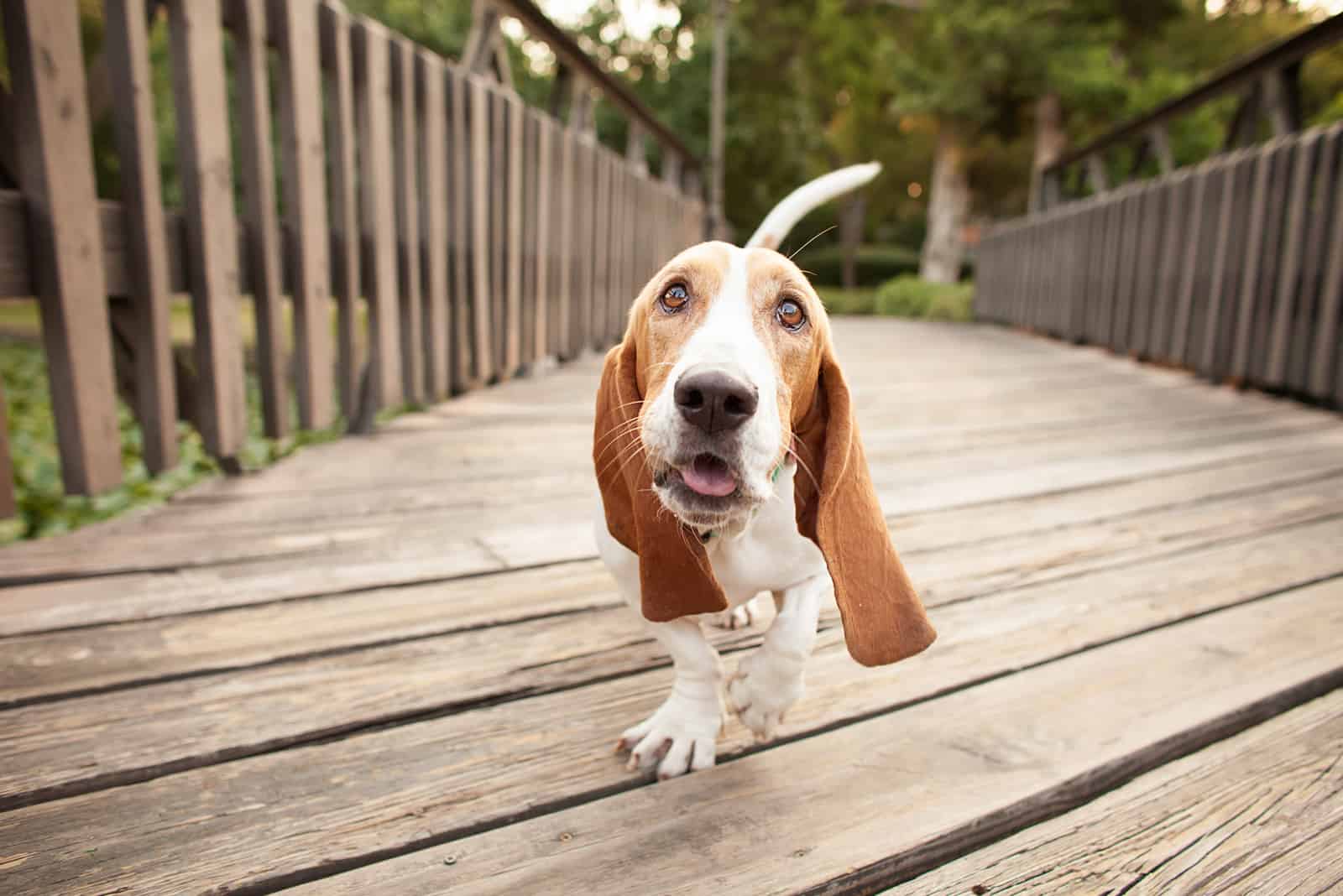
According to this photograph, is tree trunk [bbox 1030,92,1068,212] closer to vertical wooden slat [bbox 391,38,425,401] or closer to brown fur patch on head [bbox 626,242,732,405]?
vertical wooden slat [bbox 391,38,425,401]

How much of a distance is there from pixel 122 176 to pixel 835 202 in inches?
1139

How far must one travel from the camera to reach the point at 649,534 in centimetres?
121

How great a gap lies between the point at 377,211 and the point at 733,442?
2.75 m

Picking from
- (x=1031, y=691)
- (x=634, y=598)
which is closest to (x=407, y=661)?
(x=634, y=598)

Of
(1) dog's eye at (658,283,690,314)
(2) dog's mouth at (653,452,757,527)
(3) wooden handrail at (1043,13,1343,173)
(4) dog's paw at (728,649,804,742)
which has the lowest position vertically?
(4) dog's paw at (728,649,804,742)

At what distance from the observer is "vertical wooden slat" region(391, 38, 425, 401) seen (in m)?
3.45

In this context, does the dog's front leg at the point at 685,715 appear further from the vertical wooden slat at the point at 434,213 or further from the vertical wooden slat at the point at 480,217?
the vertical wooden slat at the point at 480,217

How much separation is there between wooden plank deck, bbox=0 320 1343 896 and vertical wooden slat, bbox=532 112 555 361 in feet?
8.88

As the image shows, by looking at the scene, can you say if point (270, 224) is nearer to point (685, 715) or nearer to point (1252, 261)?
point (685, 715)

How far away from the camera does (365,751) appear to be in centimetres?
131

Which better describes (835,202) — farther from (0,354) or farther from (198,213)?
(198,213)

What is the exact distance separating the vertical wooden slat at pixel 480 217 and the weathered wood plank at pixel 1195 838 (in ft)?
11.9

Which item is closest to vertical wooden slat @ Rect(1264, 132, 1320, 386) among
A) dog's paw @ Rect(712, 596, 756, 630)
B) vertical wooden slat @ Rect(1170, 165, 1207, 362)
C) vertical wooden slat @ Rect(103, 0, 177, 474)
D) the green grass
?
vertical wooden slat @ Rect(1170, 165, 1207, 362)

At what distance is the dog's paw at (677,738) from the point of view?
128cm
